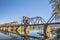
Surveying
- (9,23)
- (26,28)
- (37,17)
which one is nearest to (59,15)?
(37,17)

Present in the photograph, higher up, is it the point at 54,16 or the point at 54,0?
the point at 54,0

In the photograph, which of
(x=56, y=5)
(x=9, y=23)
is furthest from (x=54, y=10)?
(x=9, y=23)

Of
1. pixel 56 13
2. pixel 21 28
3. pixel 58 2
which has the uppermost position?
pixel 58 2

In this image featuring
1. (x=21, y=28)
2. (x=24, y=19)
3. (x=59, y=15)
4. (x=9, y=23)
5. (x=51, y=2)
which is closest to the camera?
(x=59, y=15)

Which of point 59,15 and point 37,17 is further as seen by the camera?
point 37,17

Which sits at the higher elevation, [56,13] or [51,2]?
[51,2]

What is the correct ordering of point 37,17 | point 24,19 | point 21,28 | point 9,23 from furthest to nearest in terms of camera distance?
point 9,23
point 21,28
point 24,19
point 37,17

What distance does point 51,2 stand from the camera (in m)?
28.8

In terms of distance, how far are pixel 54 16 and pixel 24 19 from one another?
82.0ft

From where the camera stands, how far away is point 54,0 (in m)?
28.2

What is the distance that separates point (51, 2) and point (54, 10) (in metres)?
1.66

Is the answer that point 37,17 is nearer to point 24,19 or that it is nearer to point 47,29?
point 24,19

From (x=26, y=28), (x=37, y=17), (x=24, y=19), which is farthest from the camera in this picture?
(x=24, y=19)

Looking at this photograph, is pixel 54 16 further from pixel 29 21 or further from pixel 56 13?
pixel 29 21
